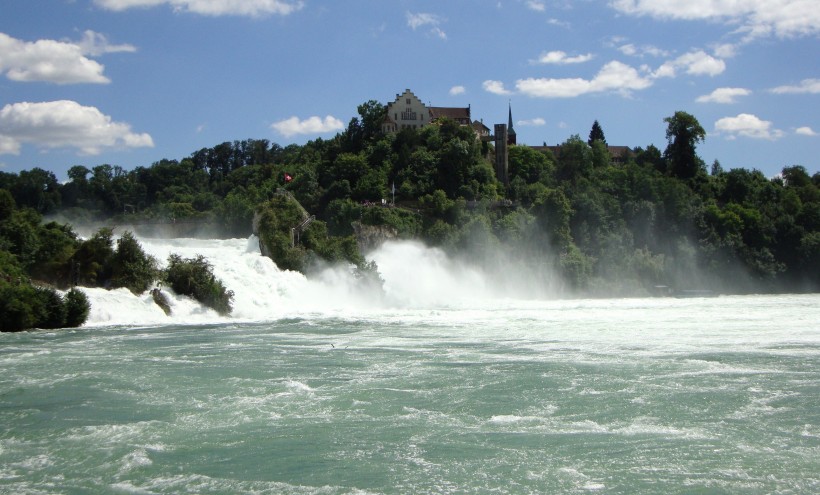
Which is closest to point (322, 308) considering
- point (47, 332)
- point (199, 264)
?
point (199, 264)

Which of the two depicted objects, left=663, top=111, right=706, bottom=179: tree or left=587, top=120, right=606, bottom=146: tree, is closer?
left=663, top=111, right=706, bottom=179: tree

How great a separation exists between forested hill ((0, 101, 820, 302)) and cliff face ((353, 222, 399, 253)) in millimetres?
559

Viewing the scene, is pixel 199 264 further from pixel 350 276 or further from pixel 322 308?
pixel 350 276

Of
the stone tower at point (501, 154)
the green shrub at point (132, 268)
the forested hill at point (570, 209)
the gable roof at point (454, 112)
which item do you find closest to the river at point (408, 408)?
the green shrub at point (132, 268)

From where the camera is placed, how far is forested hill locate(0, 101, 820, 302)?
5497 centimetres

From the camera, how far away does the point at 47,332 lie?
26172 mm

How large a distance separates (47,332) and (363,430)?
16.3 metres

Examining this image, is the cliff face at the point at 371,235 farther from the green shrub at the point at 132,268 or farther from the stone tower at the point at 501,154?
the stone tower at the point at 501,154

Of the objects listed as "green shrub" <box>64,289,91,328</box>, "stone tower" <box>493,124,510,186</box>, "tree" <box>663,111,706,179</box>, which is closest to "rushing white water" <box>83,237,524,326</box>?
"green shrub" <box>64,289,91,328</box>

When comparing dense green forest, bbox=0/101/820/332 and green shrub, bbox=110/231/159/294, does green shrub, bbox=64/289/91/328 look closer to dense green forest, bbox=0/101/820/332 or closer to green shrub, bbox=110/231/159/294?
green shrub, bbox=110/231/159/294

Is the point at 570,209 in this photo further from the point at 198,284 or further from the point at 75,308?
the point at 75,308

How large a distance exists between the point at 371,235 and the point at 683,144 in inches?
1529

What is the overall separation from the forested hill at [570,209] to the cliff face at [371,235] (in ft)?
1.83

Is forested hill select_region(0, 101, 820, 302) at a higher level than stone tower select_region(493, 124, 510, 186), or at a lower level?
lower
